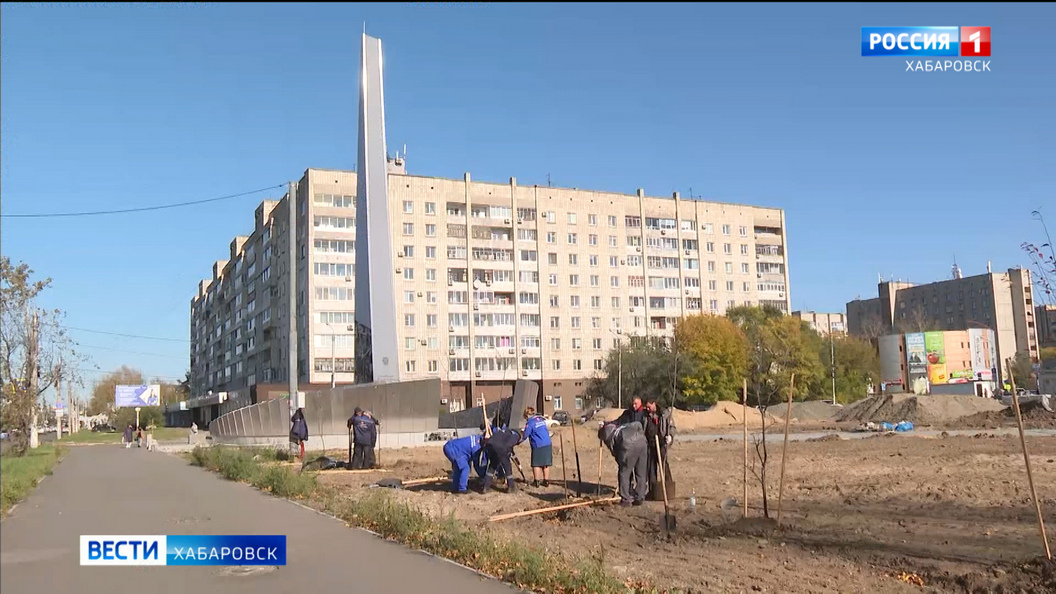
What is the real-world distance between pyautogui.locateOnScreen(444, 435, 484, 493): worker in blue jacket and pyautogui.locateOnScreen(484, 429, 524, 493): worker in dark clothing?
8.2 inches

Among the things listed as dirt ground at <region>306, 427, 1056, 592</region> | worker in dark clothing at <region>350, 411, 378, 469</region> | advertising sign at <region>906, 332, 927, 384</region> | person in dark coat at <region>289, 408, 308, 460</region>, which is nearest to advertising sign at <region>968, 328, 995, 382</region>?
advertising sign at <region>906, 332, 927, 384</region>

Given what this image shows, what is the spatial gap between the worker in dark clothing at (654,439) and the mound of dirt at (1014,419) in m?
25.1

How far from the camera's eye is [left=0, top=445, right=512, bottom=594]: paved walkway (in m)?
7.08

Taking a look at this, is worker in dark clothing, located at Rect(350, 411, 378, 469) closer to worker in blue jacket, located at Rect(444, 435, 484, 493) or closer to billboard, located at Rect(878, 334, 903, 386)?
worker in blue jacket, located at Rect(444, 435, 484, 493)

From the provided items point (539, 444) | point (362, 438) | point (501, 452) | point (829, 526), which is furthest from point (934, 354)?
point (829, 526)

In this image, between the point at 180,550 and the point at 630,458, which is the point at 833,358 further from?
the point at 180,550

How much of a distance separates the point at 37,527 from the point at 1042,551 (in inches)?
401

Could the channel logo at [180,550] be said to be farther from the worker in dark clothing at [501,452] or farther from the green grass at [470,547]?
the worker in dark clothing at [501,452]

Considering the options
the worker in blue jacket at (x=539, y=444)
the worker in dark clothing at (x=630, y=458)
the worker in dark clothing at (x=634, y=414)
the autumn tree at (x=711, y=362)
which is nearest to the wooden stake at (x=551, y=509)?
the worker in dark clothing at (x=630, y=458)

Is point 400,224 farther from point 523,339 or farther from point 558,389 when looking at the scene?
point 558,389

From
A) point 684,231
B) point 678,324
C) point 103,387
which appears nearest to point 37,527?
point 678,324

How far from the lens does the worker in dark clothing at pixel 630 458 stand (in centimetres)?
1265

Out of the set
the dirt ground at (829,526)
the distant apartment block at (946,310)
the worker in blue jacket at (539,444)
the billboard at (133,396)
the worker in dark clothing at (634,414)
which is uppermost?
the distant apartment block at (946,310)

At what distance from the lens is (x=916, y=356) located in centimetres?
8550
